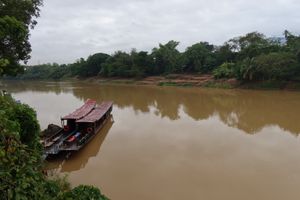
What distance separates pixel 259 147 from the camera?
11.6 metres

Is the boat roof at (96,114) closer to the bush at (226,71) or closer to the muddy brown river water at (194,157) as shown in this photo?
the muddy brown river water at (194,157)

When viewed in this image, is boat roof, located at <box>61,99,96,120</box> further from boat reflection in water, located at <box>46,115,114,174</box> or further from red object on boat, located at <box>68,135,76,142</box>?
boat reflection in water, located at <box>46,115,114,174</box>

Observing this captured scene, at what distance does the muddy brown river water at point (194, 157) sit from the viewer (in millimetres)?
8055

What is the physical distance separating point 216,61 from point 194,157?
103ft

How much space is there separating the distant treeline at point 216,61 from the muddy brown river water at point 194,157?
37.5 feet

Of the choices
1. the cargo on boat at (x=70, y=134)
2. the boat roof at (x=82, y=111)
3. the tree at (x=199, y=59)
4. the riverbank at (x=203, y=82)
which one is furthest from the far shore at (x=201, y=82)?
the cargo on boat at (x=70, y=134)

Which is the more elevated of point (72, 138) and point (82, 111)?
point (82, 111)

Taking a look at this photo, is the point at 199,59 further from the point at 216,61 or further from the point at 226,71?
the point at 226,71

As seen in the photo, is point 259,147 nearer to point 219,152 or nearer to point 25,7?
point 219,152

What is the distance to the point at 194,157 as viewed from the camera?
10.5 m

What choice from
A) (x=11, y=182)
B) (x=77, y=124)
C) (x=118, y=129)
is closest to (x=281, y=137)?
(x=118, y=129)

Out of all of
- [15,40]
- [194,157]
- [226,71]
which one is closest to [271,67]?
[226,71]

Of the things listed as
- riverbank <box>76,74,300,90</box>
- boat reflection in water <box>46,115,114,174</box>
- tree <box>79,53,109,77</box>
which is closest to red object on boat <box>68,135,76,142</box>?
boat reflection in water <box>46,115,114,174</box>

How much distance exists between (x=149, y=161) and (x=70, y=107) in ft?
49.2
